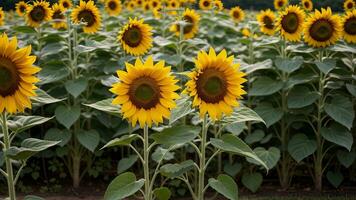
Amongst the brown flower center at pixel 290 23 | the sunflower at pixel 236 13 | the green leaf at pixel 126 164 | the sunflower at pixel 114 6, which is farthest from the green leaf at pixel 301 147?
the sunflower at pixel 236 13

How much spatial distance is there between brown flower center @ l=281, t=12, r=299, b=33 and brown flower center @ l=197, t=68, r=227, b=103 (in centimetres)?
209

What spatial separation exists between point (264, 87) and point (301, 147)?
2.10 ft

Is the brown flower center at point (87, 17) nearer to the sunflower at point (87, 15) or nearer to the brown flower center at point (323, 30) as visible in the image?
the sunflower at point (87, 15)

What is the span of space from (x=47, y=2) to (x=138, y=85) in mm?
2657

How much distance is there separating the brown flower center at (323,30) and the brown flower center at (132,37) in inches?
63.5

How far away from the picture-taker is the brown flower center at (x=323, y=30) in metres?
4.71

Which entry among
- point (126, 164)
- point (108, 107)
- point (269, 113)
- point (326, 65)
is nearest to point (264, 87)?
point (269, 113)

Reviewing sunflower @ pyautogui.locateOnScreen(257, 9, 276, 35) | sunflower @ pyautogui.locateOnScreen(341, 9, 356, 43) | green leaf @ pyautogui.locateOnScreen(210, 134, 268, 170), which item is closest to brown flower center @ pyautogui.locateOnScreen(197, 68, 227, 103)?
green leaf @ pyautogui.locateOnScreen(210, 134, 268, 170)

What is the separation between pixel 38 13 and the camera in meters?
5.18

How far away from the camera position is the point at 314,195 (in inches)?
183

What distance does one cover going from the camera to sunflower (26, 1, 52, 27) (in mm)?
5129

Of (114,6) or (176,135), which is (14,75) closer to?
(176,135)

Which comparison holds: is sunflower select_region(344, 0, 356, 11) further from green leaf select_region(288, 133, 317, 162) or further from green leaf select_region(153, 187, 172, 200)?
green leaf select_region(153, 187, 172, 200)

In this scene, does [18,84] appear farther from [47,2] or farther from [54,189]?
[47,2]
